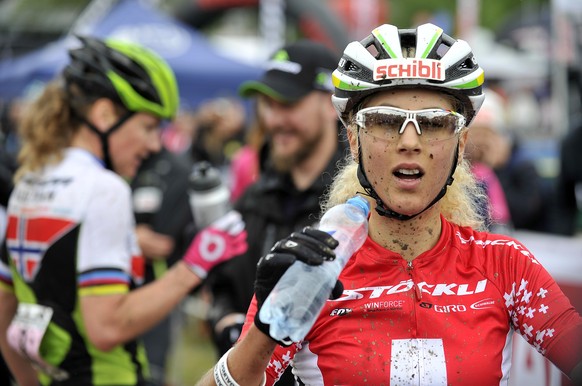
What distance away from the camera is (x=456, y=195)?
290 centimetres

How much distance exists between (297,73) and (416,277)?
2067 millimetres

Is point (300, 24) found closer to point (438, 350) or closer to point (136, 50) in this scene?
point (136, 50)

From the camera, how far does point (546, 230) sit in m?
8.07

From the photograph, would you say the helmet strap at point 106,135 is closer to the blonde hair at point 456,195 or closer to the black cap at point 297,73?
the black cap at point 297,73

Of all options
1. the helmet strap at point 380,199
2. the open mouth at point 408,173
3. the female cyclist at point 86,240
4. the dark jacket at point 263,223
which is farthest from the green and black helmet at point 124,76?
the open mouth at point 408,173

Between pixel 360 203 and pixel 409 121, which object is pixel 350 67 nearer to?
pixel 409 121

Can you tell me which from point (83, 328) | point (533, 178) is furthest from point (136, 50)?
point (533, 178)

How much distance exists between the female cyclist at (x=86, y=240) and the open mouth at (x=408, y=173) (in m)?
1.61

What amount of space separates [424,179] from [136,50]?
2.32 m

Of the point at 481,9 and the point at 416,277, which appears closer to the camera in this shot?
the point at 416,277

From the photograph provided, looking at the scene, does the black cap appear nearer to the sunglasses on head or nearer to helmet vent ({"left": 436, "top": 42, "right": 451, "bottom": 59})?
helmet vent ({"left": 436, "top": 42, "right": 451, "bottom": 59})

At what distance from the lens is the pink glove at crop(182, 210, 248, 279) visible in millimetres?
4047

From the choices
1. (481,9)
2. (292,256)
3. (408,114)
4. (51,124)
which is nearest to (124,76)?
(51,124)

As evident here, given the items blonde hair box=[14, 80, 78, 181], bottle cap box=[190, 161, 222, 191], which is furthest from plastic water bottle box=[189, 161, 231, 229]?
blonde hair box=[14, 80, 78, 181]
